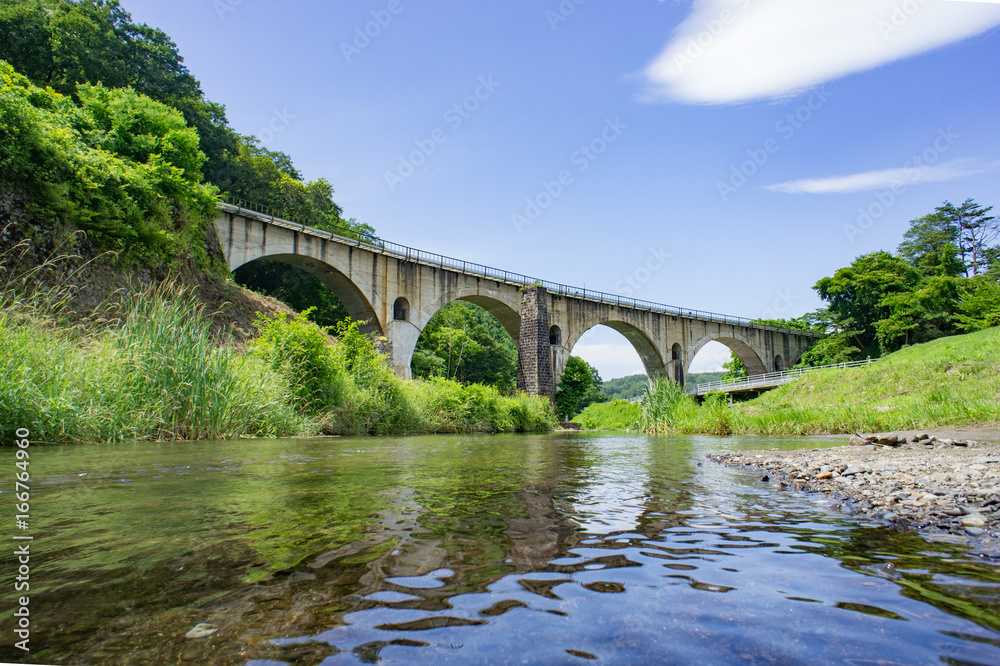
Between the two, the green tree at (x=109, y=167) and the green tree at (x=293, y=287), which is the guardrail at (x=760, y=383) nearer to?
the green tree at (x=293, y=287)

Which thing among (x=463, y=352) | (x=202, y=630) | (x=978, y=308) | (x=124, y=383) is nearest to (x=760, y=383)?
(x=978, y=308)

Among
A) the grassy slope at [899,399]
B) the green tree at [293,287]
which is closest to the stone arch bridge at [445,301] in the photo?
the green tree at [293,287]

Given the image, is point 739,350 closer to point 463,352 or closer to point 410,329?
point 463,352

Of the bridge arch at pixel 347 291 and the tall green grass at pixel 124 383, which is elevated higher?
the bridge arch at pixel 347 291

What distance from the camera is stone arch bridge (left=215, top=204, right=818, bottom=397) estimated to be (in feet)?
69.2

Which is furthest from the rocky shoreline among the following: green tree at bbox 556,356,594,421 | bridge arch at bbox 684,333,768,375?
bridge arch at bbox 684,333,768,375

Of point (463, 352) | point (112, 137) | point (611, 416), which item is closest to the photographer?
point (112, 137)

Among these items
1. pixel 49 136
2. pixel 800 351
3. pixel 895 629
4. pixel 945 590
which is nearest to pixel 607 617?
pixel 895 629

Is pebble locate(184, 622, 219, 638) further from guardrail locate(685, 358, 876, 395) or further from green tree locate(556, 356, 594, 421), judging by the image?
guardrail locate(685, 358, 876, 395)

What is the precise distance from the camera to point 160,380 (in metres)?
6.52

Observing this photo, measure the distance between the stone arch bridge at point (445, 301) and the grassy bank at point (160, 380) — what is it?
9423mm

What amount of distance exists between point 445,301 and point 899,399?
1790cm

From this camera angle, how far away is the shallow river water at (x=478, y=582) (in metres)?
0.98

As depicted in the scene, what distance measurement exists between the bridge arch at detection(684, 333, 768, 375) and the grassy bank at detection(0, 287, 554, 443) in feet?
99.9
